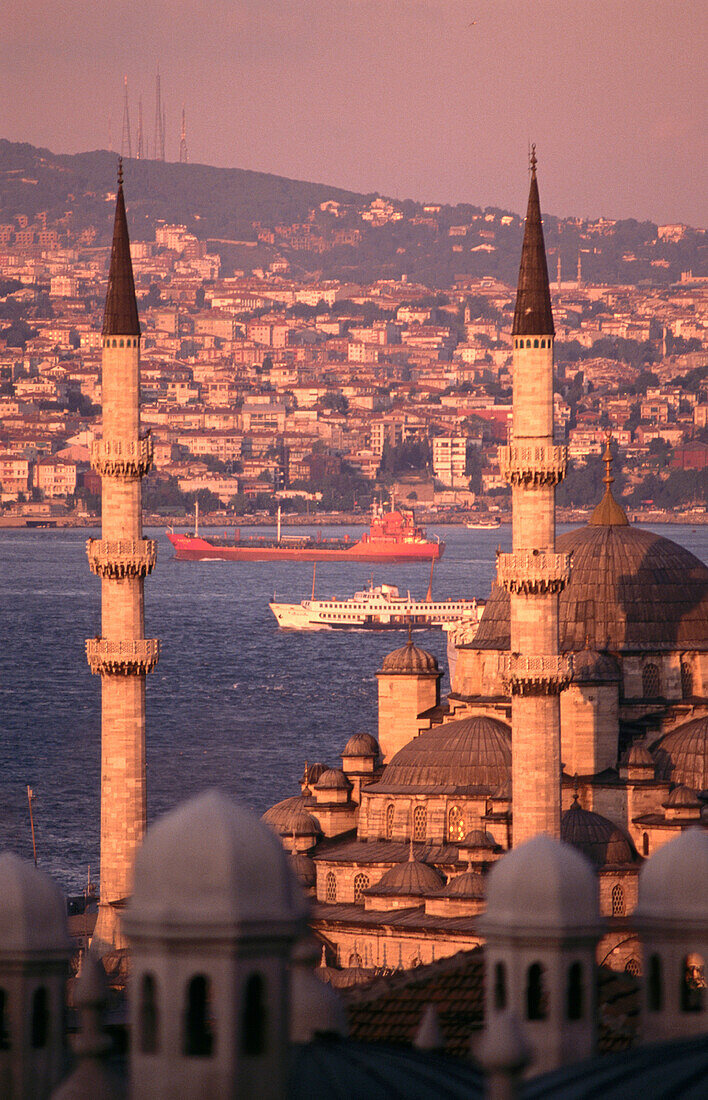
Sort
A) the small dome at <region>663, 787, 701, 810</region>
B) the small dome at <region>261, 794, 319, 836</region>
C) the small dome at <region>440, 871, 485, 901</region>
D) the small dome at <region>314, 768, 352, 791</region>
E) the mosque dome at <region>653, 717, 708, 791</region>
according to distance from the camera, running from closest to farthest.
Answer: the small dome at <region>440, 871, 485, 901</region> → the small dome at <region>663, 787, 701, 810</region> → the mosque dome at <region>653, 717, 708, 791</region> → the small dome at <region>261, 794, 319, 836</region> → the small dome at <region>314, 768, 352, 791</region>

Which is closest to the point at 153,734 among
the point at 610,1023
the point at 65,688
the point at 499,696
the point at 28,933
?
the point at 65,688

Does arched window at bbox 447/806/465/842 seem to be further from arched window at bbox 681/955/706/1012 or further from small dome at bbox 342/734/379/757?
arched window at bbox 681/955/706/1012

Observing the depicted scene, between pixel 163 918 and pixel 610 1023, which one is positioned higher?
pixel 163 918

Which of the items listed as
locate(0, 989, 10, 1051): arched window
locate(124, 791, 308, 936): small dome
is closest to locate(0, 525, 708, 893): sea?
locate(0, 989, 10, 1051): arched window

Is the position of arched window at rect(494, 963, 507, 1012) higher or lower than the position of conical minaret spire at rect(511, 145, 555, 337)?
lower

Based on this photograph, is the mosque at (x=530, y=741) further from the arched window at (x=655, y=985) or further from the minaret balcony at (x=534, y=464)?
the arched window at (x=655, y=985)

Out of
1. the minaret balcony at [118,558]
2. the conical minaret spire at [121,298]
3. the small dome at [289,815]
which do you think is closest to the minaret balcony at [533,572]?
the minaret balcony at [118,558]

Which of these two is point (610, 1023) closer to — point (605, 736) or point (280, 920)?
point (280, 920)
